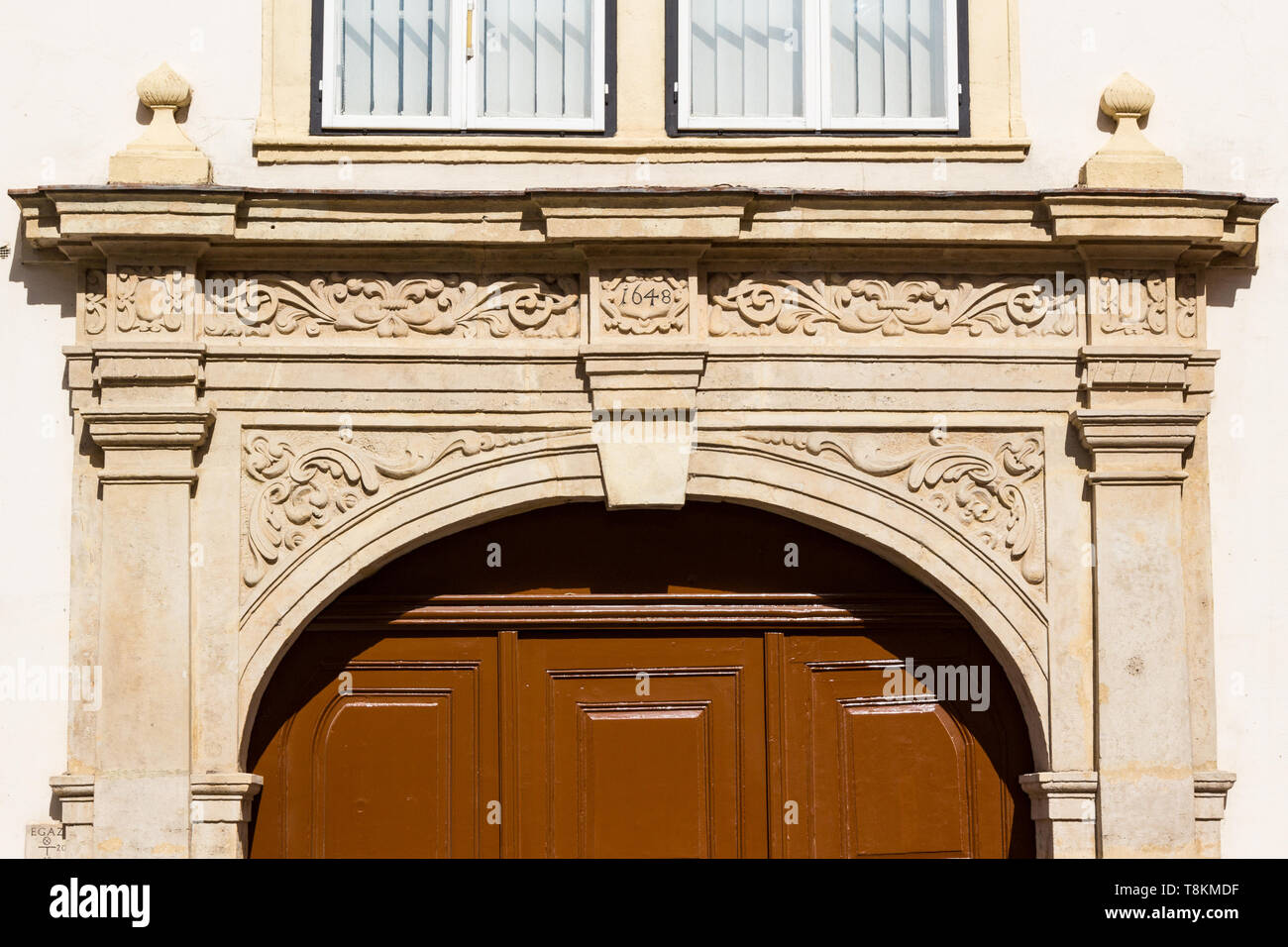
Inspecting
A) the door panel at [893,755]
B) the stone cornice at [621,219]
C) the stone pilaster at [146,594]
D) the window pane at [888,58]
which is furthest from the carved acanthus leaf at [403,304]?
the door panel at [893,755]

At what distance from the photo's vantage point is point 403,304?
672 cm

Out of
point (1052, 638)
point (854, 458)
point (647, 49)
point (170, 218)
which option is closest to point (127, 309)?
point (170, 218)

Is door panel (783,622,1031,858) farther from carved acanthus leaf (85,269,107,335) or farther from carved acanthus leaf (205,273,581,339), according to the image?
carved acanthus leaf (85,269,107,335)

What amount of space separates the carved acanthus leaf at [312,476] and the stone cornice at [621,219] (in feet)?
2.28

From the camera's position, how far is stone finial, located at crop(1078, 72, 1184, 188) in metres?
6.75

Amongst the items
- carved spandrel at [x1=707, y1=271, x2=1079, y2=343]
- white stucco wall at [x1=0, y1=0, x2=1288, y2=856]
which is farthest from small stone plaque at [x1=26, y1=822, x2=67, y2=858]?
carved spandrel at [x1=707, y1=271, x2=1079, y2=343]

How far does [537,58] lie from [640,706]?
7.76 feet

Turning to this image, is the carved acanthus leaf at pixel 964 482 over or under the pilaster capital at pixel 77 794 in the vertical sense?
over

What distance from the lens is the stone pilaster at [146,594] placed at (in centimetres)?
634

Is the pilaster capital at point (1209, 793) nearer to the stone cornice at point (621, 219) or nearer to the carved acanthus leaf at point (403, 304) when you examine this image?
the stone cornice at point (621, 219)

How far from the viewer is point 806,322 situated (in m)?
6.74

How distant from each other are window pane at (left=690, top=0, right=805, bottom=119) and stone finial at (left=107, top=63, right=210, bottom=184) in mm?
1788
